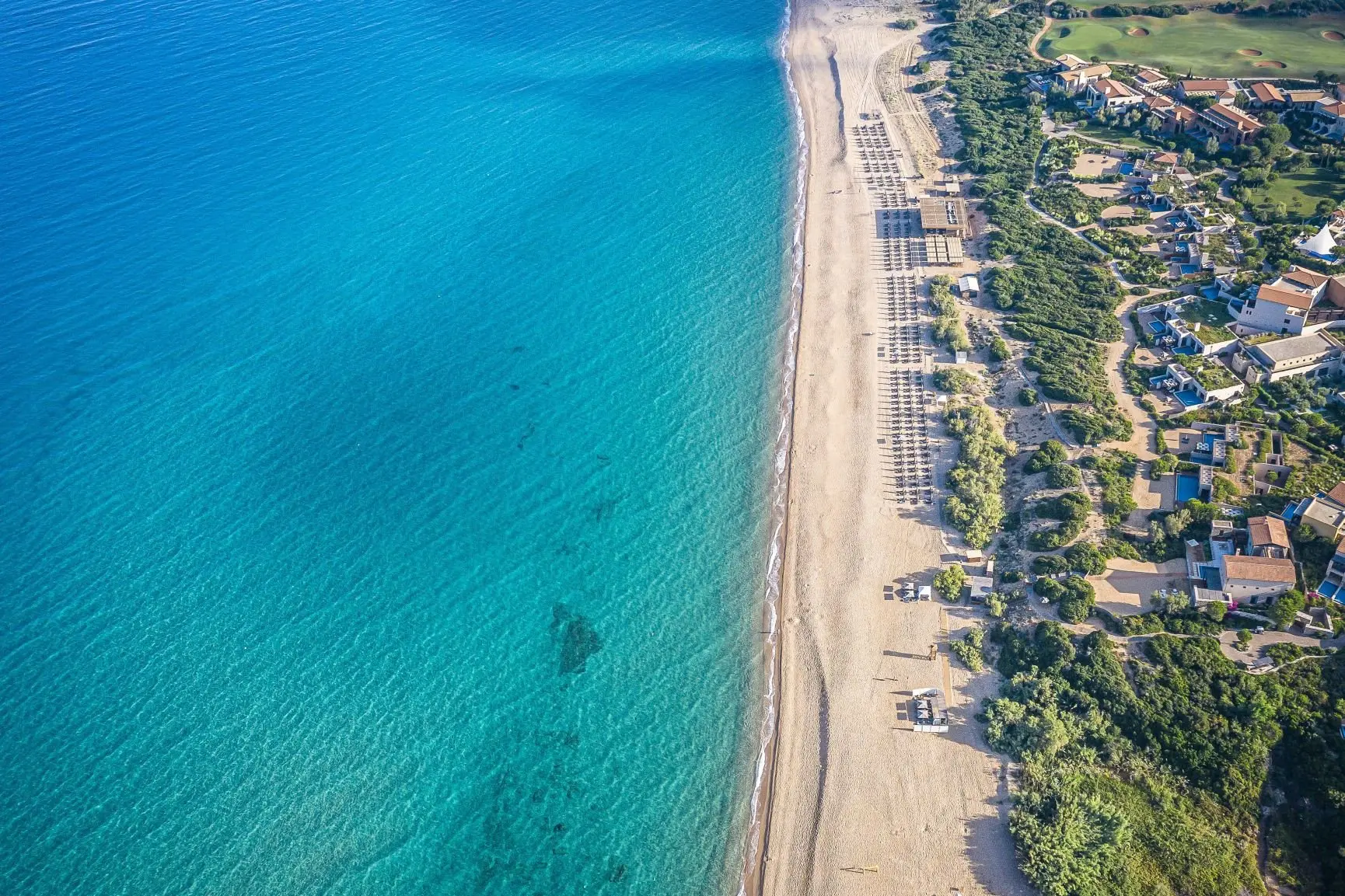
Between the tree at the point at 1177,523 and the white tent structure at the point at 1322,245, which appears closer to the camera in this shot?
the tree at the point at 1177,523

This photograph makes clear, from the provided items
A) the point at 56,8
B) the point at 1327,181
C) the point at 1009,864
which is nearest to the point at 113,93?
the point at 56,8

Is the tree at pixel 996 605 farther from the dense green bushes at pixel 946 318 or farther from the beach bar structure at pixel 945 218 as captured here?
the beach bar structure at pixel 945 218

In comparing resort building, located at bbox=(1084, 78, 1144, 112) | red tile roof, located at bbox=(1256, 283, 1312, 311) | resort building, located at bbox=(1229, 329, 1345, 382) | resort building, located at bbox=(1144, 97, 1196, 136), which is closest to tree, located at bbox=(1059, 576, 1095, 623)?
resort building, located at bbox=(1229, 329, 1345, 382)

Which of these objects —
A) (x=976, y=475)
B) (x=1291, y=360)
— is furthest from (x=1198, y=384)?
(x=976, y=475)

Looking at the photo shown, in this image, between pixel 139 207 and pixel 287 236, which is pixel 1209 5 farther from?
pixel 139 207

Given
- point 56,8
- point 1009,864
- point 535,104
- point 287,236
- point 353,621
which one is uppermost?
point 56,8

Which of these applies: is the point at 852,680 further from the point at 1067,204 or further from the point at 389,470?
the point at 1067,204

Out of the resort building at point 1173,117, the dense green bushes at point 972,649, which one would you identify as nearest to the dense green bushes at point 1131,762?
the dense green bushes at point 972,649
